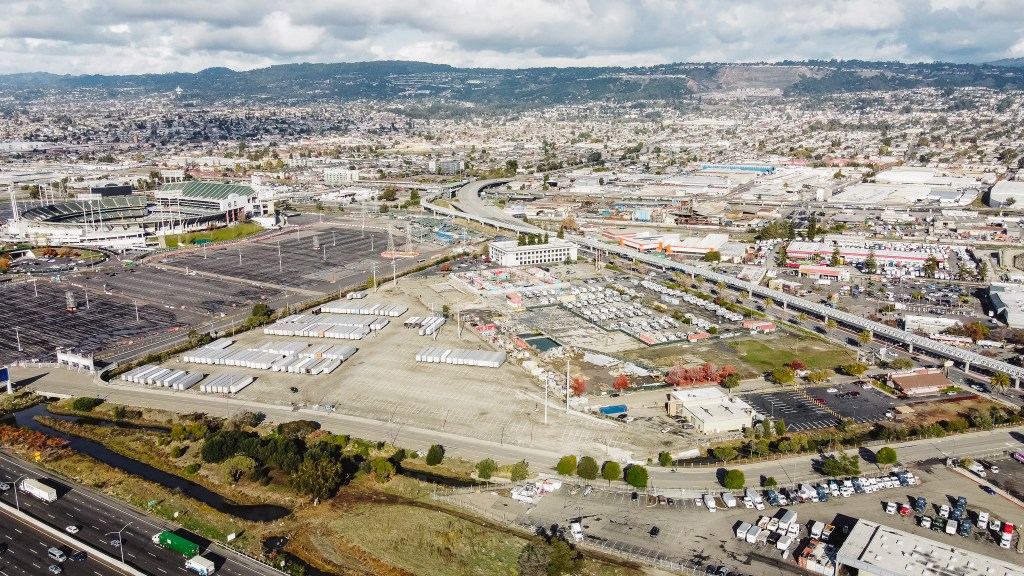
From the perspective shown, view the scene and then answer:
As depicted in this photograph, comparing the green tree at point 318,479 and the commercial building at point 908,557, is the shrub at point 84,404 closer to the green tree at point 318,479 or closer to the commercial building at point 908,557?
the green tree at point 318,479

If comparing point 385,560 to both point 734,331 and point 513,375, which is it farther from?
point 734,331

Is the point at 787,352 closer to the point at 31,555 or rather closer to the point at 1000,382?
the point at 1000,382

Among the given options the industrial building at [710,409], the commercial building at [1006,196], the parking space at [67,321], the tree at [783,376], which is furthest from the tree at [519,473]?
the commercial building at [1006,196]

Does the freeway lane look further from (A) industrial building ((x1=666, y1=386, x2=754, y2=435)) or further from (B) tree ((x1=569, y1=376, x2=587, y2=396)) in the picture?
(A) industrial building ((x1=666, y1=386, x2=754, y2=435))

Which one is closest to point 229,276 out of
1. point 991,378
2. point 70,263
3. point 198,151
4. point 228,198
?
point 70,263

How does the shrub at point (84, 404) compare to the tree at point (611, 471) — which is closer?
→ the tree at point (611, 471)

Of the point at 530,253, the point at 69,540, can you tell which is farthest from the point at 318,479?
the point at 530,253
